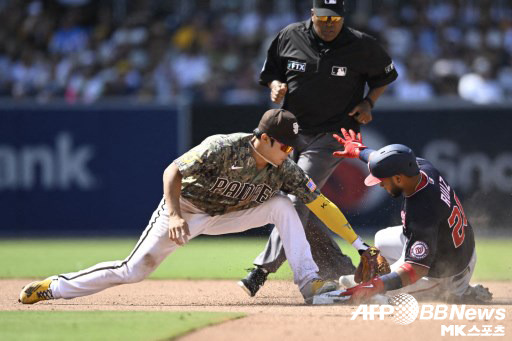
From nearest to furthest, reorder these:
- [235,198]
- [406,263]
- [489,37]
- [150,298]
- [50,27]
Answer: [406,263] → [235,198] → [150,298] → [489,37] → [50,27]

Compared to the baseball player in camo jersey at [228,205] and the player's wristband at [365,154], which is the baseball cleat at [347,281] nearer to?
the baseball player in camo jersey at [228,205]

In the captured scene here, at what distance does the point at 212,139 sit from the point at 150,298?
5.71 ft

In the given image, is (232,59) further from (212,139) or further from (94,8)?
(212,139)

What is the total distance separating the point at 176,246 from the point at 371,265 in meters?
1.49

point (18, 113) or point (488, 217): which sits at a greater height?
point (18, 113)

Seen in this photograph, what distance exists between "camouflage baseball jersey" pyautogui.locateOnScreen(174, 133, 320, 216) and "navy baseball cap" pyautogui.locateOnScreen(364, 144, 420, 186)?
2.21ft

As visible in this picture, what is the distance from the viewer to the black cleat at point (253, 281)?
25.0 ft

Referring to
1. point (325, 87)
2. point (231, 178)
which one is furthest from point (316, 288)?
point (325, 87)

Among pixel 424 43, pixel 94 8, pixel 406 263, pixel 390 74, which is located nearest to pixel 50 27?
pixel 94 8

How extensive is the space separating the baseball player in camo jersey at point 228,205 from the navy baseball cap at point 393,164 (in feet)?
2.06

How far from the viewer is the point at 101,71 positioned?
54.7 ft

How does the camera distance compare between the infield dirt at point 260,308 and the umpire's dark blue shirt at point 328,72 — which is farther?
the umpire's dark blue shirt at point 328,72

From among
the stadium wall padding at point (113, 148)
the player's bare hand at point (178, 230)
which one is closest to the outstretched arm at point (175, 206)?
the player's bare hand at point (178, 230)

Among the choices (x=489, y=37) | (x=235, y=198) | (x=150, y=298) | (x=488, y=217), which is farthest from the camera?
(x=489, y=37)
